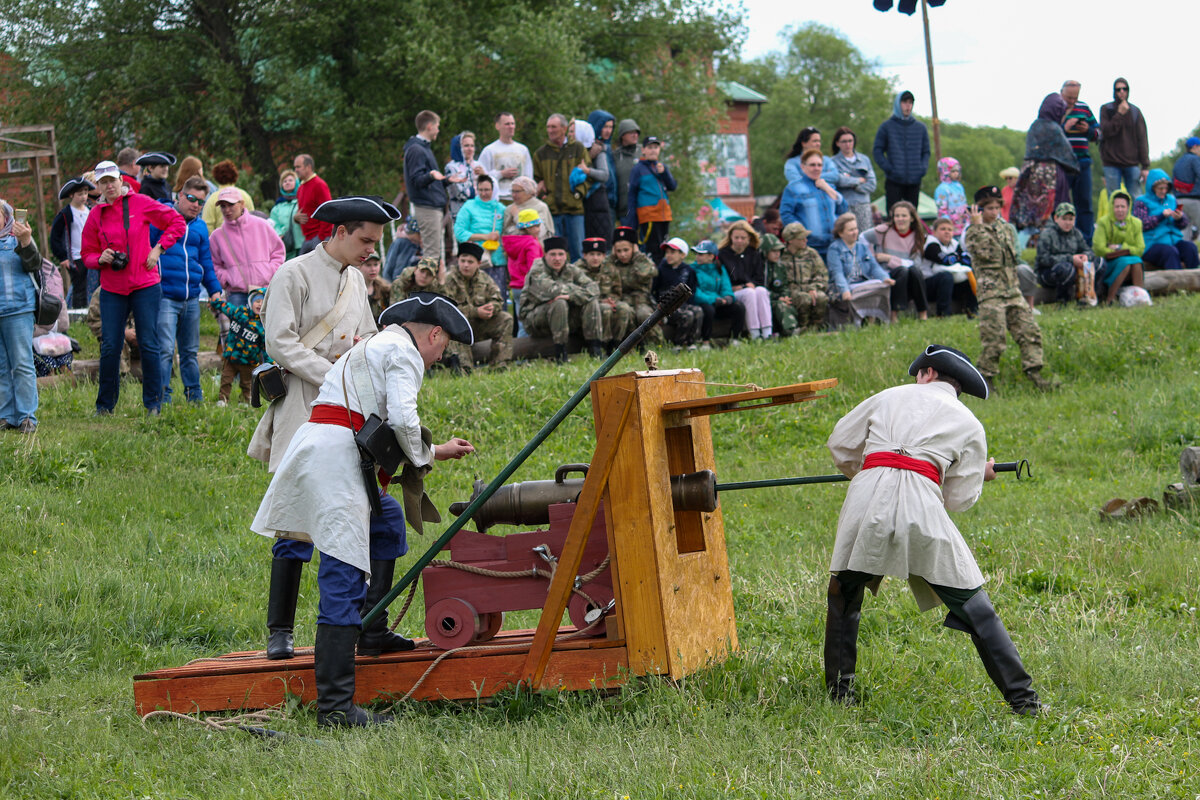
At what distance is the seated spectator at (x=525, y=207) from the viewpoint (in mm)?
13422

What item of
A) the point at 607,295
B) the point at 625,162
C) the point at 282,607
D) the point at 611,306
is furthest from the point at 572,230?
the point at 282,607

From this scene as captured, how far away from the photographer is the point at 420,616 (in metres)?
6.96

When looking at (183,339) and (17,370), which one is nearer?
(17,370)

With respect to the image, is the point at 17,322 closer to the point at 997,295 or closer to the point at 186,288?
the point at 186,288

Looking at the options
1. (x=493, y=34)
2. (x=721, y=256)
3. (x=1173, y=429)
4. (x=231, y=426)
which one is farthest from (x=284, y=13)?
(x=1173, y=429)

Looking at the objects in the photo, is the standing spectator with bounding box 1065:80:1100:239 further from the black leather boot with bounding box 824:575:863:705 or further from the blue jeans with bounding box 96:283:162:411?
the black leather boot with bounding box 824:575:863:705

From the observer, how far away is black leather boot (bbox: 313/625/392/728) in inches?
189

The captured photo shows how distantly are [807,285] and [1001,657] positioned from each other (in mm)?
9523

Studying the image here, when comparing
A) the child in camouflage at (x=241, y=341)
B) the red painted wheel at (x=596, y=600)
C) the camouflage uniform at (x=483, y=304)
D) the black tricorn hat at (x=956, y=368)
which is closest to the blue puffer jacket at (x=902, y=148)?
the camouflage uniform at (x=483, y=304)

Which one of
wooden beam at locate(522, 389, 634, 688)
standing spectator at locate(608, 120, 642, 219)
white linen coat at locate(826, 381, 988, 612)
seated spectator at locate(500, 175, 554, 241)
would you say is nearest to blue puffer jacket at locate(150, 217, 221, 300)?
seated spectator at locate(500, 175, 554, 241)

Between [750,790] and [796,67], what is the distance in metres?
76.4

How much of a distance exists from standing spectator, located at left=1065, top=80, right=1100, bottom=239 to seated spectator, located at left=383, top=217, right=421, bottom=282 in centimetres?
903

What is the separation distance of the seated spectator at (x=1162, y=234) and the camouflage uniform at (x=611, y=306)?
8.47m

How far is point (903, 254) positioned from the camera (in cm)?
1513
